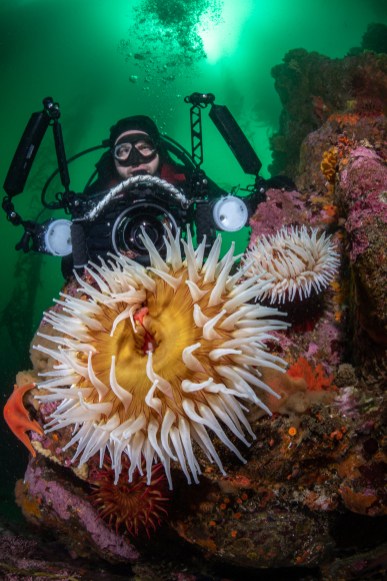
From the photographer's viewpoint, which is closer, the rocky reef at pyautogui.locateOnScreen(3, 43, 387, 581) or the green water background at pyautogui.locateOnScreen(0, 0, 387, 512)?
the rocky reef at pyautogui.locateOnScreen(3, 43, 387, 581)

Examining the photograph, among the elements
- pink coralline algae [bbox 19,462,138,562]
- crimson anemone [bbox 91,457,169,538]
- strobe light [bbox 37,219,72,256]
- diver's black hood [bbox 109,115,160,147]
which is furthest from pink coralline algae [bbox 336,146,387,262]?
diver's black hood [bbox 109,115,160,147]

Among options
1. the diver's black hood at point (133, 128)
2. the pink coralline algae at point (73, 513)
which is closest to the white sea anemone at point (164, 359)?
the pink coralline algae at point (73, 513)

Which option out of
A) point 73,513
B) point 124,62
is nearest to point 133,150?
point 73,513

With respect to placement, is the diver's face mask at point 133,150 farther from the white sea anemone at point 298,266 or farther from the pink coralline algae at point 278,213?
the white sea anemone at point 298,266

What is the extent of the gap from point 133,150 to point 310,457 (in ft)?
16.2

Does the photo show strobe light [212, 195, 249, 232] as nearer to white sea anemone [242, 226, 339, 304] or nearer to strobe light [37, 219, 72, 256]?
white sea anemone [242, 226, 339, 304]

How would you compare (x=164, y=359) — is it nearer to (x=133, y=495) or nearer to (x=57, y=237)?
(x=133, y=495)

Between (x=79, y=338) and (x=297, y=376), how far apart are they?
5.00 feet

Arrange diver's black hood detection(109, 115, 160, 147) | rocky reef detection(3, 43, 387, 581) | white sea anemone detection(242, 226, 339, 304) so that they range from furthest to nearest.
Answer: diver's black hood detection(109, 115, 160, 147), white sea anemone detection(242, 226, 339, 304), rocky reef detection(3, 43, 387, 581)

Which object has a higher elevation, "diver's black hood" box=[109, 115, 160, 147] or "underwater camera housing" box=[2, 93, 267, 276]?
"diver's black hood" box=[109, 115, 160, 147]

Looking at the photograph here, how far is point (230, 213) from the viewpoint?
12.8ft

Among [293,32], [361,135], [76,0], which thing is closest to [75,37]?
[76,0]

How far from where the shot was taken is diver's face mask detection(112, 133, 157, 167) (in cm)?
582

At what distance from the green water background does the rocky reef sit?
15.8 m
